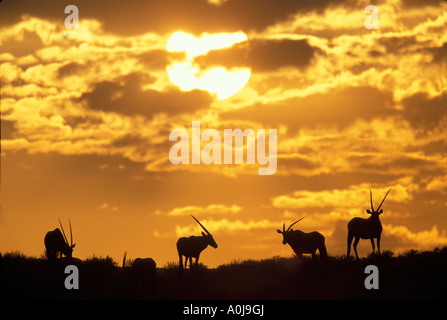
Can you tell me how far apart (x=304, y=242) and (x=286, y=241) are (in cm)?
105

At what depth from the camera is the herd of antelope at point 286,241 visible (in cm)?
3794

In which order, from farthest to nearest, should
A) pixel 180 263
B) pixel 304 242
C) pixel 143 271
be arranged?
pixel 180 263
pixel 304 242
pixel 143 271

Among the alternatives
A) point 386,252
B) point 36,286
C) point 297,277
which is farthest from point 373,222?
point 36,286

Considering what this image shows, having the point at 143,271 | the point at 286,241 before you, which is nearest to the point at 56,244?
the point at 143,271

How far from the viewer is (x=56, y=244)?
39.8 m

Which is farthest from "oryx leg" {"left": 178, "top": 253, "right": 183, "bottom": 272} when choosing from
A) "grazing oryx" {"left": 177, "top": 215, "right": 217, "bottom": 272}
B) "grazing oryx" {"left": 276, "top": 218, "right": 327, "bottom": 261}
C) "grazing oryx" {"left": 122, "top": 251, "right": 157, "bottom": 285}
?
"grazing oryx" {"left": 276, "top": 218, "right": 327, "bottom": 261}

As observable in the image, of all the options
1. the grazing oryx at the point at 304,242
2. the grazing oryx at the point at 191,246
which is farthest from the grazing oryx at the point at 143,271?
the grazing oryx at the point at 304,242

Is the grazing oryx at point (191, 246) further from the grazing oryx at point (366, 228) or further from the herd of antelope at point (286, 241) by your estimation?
the grazing oryx at point (366, 228)

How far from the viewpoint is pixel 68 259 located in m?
39.7

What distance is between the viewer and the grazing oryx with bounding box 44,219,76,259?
39750 mm

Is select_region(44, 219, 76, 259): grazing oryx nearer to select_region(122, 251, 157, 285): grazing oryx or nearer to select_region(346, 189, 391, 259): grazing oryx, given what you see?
select_region(122, 251, 157, 285): grazing oryx

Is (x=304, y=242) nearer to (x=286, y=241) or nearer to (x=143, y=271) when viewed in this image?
(x=286, y=241)
